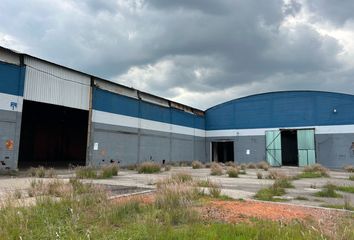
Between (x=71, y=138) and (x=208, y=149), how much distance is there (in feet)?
67.2

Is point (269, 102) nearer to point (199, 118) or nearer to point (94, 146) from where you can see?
point (199, 118)

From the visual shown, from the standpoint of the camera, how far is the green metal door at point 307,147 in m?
41.8

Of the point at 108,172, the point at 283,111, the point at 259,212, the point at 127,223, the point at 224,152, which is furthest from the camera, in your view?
Result: the point at 224,152

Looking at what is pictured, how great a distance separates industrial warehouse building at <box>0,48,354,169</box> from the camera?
24312mm

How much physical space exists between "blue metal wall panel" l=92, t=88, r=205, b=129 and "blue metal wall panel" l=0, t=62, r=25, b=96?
7676 millimetres

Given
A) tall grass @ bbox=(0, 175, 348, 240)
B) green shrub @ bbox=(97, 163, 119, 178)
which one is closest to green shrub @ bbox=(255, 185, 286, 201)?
tall grass @ bbox=(0, 175, 348, 240)

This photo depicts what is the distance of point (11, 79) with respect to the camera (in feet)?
74.0

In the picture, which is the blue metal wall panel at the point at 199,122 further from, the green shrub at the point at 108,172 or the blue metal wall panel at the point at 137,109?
the green shrub at the point at 108,172

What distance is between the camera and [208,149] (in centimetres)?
5116

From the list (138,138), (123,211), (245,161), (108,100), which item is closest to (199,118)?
(245,161)

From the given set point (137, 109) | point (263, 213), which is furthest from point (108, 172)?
point (137, 109)

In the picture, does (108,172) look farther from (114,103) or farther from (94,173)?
(114,103)

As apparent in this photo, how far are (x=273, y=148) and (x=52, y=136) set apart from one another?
3044 centimetres

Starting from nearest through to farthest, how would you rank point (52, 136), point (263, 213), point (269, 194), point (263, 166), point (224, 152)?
point (263, 213)
point (269, 194)
point (263, 166)
point (52, 136)
point (224, 152)
